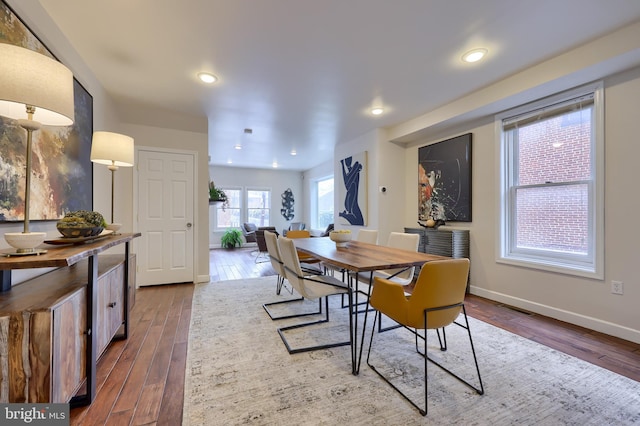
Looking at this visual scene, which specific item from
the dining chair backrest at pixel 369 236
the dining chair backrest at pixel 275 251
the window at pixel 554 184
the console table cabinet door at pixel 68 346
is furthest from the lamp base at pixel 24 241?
the window at pixel 554 184

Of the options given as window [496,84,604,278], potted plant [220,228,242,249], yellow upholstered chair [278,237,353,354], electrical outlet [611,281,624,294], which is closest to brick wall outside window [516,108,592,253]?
window [496,84,604,278]

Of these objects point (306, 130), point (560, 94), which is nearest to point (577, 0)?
point (560, 94)

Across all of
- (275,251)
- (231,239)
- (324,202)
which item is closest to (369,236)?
(275,251)

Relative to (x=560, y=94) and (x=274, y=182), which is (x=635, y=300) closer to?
(x=560, y=94)

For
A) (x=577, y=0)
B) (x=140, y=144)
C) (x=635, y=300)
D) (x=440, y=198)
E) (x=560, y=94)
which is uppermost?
(x=577, y=0)

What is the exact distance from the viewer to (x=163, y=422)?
141 centimetres

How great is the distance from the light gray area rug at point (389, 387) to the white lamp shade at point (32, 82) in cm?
167

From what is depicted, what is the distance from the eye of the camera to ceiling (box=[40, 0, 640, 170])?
1.90 m

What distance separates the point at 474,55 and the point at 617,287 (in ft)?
7.97

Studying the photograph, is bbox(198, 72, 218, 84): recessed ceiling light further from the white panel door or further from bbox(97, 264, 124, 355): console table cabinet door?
bbox(97, 264, 124, 355): console table cabinet door

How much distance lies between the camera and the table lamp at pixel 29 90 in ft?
3.61

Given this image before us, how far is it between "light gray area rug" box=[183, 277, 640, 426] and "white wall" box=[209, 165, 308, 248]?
660 cm

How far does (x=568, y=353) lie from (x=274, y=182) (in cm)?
806

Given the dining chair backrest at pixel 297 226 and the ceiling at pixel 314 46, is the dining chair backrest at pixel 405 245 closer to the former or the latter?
the ceiling at pixel 314 46
